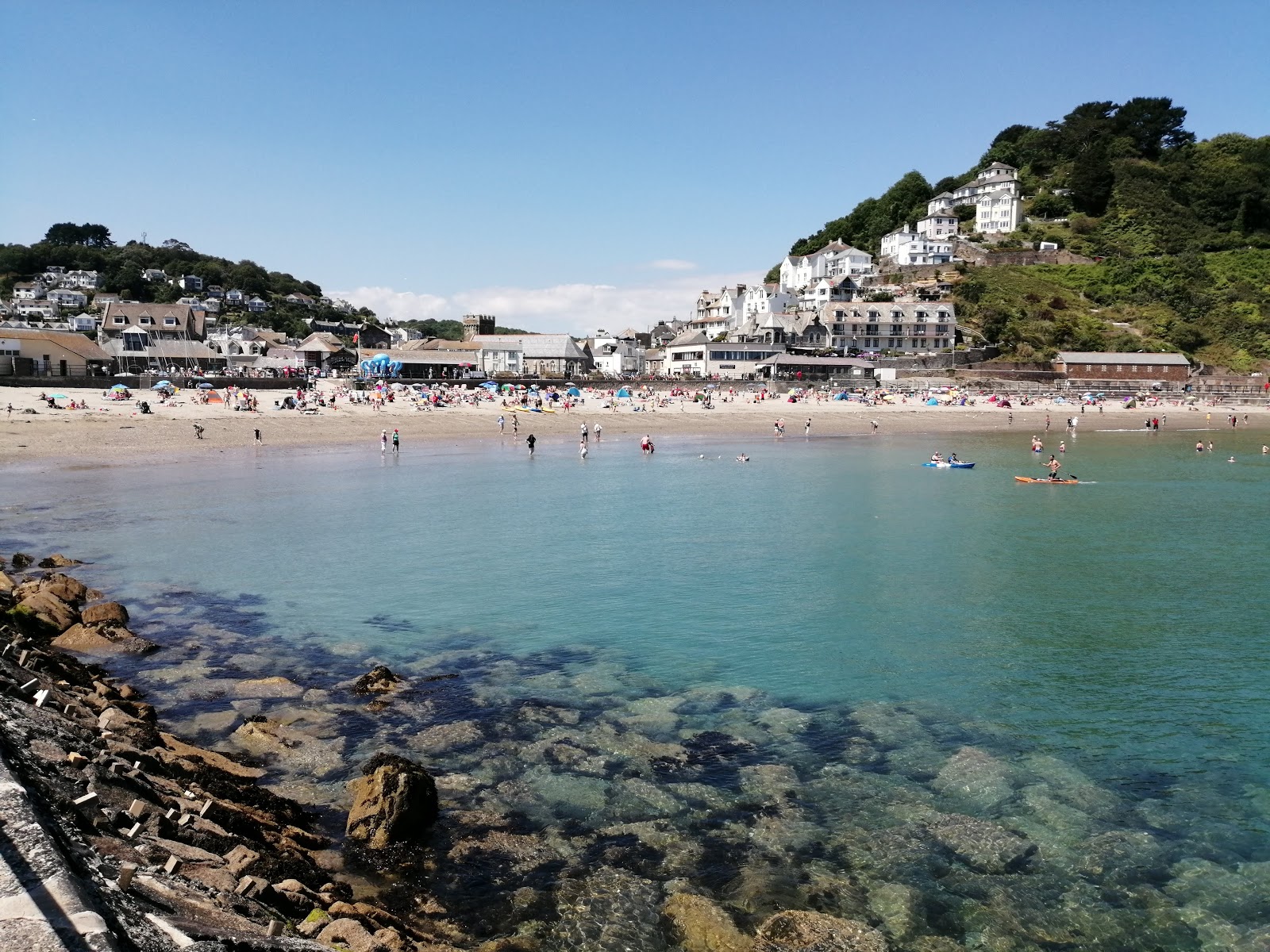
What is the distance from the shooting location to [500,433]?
207 ft

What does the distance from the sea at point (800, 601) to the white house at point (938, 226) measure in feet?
338

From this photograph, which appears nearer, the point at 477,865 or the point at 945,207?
the point at 477,865

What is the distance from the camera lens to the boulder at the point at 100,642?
15.6 m

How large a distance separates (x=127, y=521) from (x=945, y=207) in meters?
139

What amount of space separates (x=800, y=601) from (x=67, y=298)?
175 metres

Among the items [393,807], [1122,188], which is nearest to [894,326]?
[1122,188]

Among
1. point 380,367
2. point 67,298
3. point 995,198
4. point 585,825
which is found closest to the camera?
point 585,825

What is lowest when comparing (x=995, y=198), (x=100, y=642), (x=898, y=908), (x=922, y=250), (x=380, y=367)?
(x=898, y=908)

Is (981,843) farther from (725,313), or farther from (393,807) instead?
(725,313)

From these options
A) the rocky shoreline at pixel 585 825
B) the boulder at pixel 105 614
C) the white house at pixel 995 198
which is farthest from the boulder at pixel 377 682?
the white house at pixel 995 198

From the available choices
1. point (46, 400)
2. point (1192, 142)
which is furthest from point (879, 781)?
point (1192, 142)

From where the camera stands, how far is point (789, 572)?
23.5 meters

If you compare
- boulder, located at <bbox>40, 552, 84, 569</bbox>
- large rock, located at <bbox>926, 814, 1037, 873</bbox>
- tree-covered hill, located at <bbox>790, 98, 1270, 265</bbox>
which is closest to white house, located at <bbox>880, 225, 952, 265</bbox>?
tree-covered hill, located at <bbox>790, 98, 1270, 265</bbox>

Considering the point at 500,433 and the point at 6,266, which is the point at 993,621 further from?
the point at 6,266
